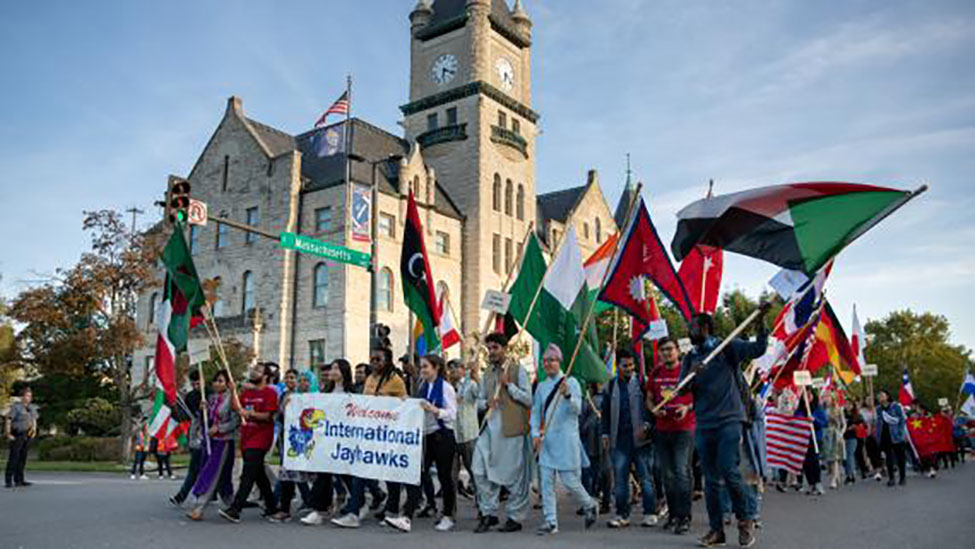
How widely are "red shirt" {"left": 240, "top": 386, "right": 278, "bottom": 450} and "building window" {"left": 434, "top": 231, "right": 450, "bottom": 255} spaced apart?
31.2 meters

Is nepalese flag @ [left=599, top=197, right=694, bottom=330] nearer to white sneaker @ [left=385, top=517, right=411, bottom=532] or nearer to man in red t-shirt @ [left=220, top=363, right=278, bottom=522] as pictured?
white sneaker @ [left=385, top=517, right=411, bottom=532]

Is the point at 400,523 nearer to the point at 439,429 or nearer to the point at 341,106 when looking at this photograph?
the point at 439,429

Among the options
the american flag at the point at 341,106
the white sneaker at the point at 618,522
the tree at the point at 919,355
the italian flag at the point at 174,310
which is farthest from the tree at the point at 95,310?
the tree at the point at 919,355

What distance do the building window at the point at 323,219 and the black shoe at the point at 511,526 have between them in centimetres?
2950

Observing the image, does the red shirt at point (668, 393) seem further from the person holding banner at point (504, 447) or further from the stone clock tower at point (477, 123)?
the stone clock tower at point (477, 123)

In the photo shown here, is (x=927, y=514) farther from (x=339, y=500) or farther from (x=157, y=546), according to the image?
(x=157, y=546)

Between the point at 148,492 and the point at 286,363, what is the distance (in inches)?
949

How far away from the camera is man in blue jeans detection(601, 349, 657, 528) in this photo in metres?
8.91

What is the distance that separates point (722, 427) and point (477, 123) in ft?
121

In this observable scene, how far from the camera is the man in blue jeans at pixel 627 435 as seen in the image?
8.91 metres

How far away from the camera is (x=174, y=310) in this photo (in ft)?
35.4

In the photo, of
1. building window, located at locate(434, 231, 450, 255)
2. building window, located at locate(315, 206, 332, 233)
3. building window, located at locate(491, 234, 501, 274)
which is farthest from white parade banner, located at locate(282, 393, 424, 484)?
building window, located at locate(491, 234, 501, 274)

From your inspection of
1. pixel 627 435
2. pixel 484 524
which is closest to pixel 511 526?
pixel 484 524

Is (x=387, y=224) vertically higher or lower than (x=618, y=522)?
higher
